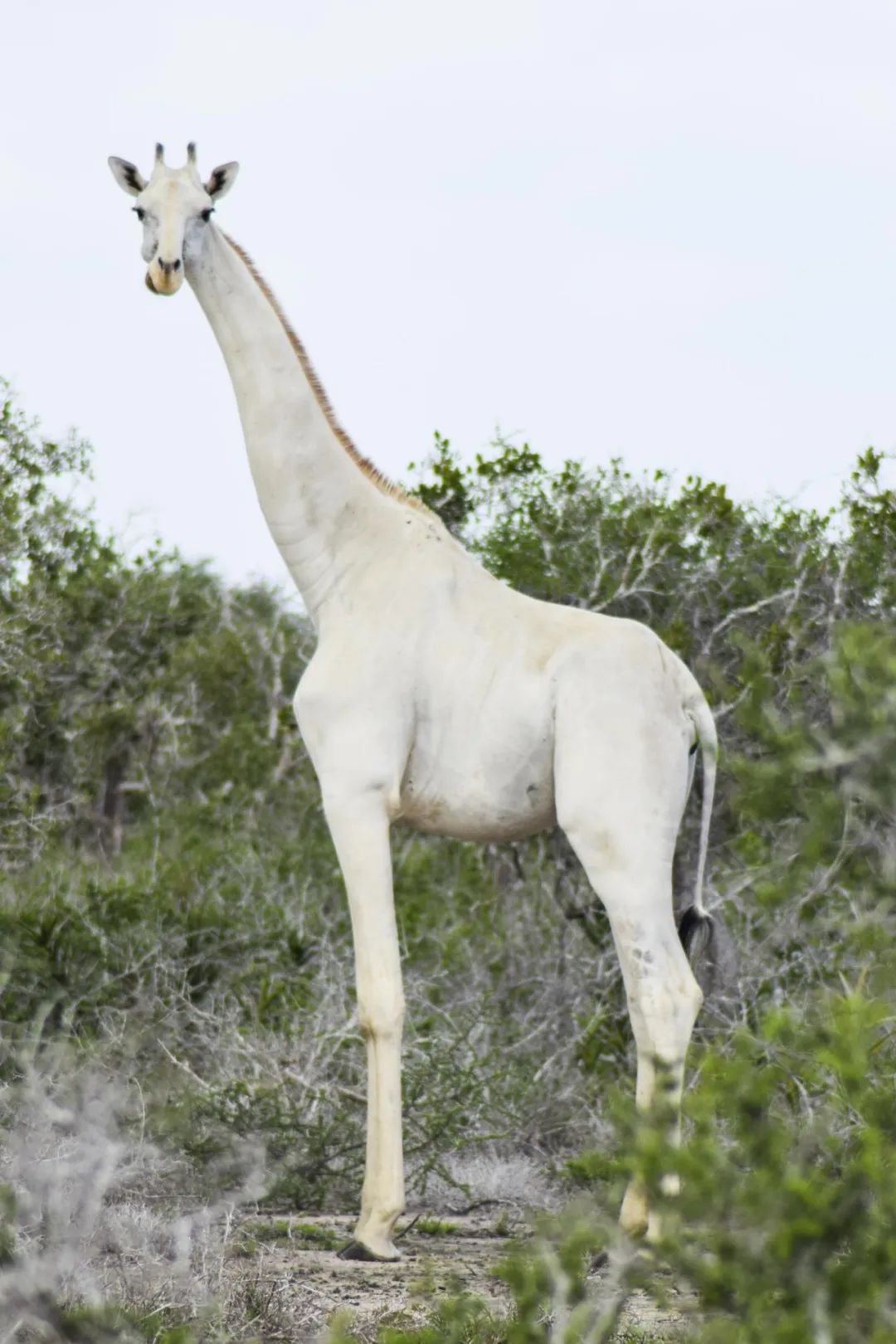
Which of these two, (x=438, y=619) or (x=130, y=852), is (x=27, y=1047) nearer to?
(x=438, y=619)

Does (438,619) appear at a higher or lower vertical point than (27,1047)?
higher

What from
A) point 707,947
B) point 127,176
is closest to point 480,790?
point 707,947

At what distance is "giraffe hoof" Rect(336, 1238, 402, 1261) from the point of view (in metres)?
5.18

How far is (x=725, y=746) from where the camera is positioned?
8.73 metres

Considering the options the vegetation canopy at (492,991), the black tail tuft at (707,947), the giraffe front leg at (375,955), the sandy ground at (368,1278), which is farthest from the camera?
the black tail tuft at (707,947)

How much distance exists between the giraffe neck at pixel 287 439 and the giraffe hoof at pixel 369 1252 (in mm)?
2084

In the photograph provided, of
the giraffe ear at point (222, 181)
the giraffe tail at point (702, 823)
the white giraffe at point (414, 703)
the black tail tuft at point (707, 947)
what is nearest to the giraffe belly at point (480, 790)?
the white giraffe at point (414, 703)

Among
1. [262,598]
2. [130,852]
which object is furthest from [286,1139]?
[262,598]

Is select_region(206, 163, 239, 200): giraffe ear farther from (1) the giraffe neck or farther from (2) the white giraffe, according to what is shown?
(1) the giraffe neck

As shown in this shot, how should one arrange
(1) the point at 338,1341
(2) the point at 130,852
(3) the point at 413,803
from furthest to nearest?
1. (2) the point at 130,852
2. (3) the point at 413,803
3. (1) the point at 338,1341

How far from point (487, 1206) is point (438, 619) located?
91.4 inches

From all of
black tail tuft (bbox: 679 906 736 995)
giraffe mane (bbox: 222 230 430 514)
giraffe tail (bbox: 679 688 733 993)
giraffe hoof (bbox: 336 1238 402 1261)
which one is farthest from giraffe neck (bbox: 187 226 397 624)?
giraffe hoof (bbox: 336 1238 402 1261)

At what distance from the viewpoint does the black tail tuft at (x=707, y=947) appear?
5.84 m

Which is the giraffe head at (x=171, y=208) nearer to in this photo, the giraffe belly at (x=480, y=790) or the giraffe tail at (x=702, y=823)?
the giraffe belly at (x=480, y=790)
